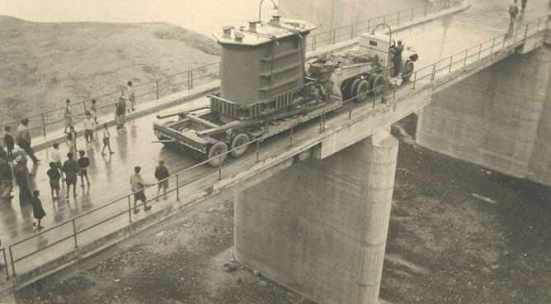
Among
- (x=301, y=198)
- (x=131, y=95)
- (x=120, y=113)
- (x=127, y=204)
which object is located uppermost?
(x=131, y=95)

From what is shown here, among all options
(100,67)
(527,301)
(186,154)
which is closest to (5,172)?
(186,154)

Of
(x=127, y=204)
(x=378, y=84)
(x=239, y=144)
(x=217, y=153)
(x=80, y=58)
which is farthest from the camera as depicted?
(x=80, y=58)

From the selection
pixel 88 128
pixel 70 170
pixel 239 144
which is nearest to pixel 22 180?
pixel 70 170

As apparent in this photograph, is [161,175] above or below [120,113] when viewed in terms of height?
below

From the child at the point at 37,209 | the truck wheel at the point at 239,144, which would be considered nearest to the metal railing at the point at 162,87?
the truck wheel at the point at 239,144

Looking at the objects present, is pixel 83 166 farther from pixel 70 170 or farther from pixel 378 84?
pixel 378 84

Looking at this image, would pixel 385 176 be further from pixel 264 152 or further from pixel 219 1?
pixel 219 1

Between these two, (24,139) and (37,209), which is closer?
(37,209)

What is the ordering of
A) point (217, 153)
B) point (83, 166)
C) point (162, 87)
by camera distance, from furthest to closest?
1. point (162, 87)
2. point (217, 153)
3. point (83, 166)
